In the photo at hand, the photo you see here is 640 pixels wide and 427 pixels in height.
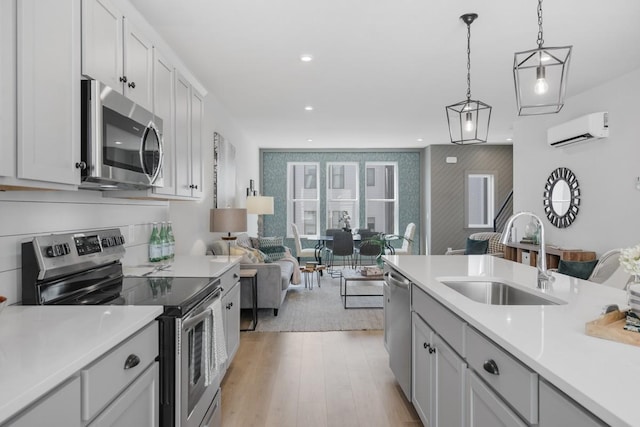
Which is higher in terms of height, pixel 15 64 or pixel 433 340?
pixel 15 64

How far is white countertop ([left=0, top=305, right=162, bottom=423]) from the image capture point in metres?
0.84

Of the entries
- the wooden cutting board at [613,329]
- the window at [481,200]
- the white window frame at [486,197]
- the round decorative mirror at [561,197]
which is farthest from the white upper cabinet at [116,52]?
the window at [481,200]

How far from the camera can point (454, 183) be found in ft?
27.6

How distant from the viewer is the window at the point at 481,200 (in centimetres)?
857

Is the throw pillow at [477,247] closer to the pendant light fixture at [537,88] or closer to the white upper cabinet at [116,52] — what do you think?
the pendant light fixture at [537,88]

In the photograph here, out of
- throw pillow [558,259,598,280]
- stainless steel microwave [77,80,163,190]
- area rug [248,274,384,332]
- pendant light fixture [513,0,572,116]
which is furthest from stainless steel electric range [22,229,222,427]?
throw pillow [558,259,598,280]

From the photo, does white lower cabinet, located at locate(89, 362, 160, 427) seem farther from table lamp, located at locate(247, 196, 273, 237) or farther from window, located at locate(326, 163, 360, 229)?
window, located at locate(326, 163, 360, 229)

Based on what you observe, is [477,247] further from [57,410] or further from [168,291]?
[57,410]

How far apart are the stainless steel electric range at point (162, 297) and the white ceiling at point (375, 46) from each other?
→ 1749mm

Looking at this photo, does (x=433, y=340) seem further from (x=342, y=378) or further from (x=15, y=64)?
(x=15, y=64)

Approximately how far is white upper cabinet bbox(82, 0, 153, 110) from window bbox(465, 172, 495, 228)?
763 centimetres

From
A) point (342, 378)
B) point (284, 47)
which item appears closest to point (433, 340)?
point (342, 378)

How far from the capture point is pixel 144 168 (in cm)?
208

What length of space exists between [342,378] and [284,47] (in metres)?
2.72
